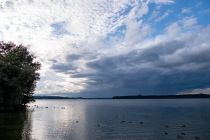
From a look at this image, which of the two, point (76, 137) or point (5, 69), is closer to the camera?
point (76, 137)

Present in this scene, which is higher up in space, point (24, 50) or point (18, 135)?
point (24, 50)

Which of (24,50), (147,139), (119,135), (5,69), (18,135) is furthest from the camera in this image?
(24,50)

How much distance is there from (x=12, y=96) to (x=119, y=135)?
114 feet

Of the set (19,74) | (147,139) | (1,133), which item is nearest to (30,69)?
(19,74)

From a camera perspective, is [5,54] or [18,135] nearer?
[18,135]

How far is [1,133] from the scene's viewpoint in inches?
1615

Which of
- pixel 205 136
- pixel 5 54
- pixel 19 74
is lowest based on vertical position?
pixel 205 136

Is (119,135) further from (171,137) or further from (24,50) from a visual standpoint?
(24,50)

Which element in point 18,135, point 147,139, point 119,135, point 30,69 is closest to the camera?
point 18,135

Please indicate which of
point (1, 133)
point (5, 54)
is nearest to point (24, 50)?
point (5, 54)

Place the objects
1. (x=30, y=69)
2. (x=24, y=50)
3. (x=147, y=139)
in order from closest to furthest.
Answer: (x=147, y=139)
(x=30, y=69)
(x=24, y=50)

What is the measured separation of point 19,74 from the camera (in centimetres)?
7262

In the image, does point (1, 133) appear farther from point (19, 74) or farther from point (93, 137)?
point (19, 74)

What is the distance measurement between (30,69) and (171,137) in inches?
1606
